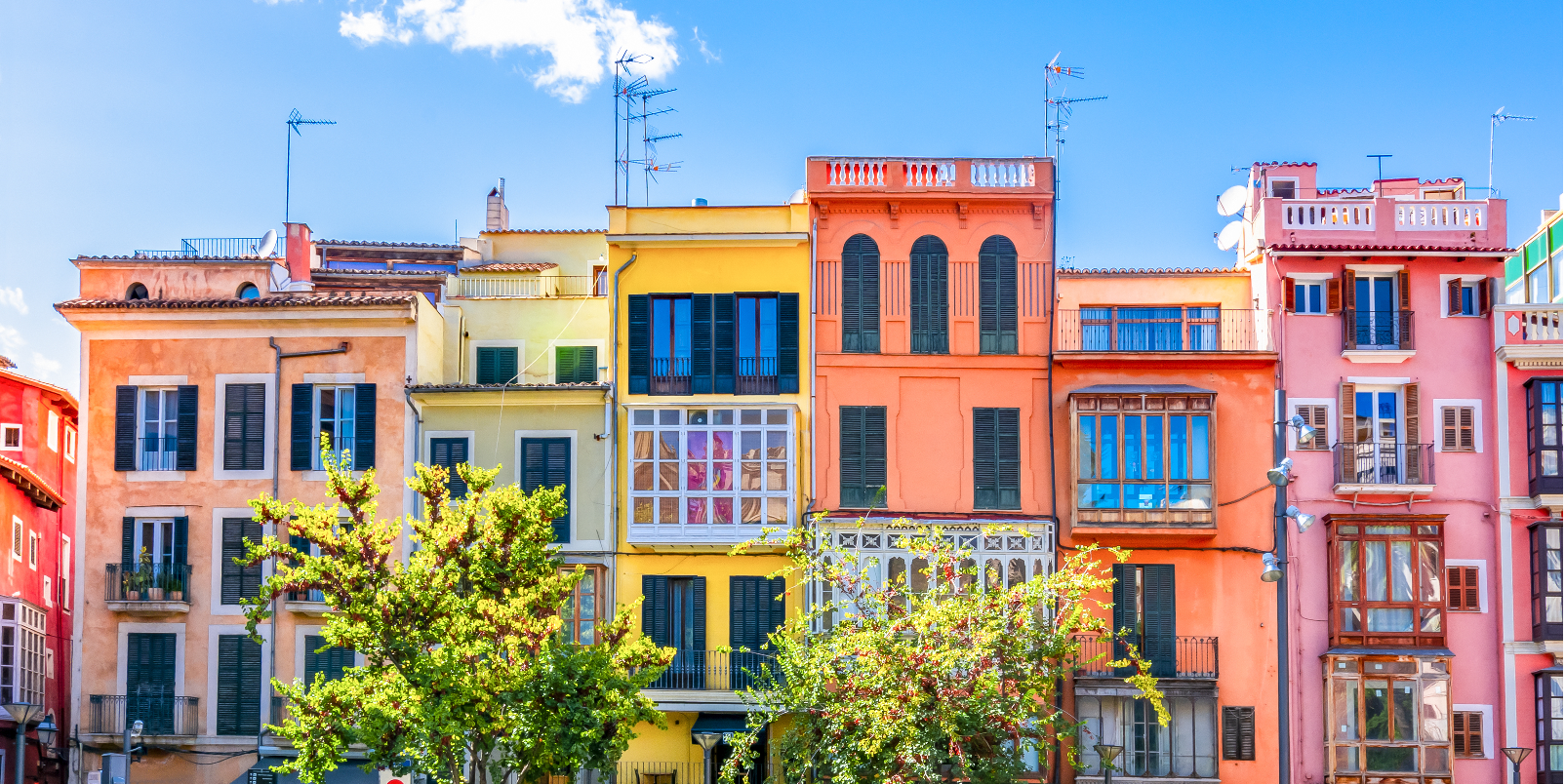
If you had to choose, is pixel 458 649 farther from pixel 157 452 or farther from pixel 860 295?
pixel 860 295

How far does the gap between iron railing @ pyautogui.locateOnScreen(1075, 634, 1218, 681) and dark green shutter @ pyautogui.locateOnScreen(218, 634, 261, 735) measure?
1830 cm

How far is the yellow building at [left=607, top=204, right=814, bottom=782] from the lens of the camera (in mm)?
39500

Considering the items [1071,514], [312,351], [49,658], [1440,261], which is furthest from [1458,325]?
[49,658]

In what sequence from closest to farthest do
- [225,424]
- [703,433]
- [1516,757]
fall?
[1516,757] < [703,433] < [225,424]

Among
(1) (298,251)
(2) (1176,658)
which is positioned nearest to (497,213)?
(1) (298,251)

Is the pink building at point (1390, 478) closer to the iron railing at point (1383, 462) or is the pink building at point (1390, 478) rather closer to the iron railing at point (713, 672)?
the iron railing at point (1383, 462)

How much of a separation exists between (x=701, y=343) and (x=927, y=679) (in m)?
11.2

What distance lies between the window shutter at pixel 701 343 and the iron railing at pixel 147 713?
13280 mm

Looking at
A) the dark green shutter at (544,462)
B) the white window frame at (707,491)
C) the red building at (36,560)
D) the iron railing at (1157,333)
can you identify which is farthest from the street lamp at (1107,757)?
the red building at (36,560)

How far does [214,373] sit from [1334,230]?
1025 inches

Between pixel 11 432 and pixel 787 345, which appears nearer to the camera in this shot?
pixel 787 345

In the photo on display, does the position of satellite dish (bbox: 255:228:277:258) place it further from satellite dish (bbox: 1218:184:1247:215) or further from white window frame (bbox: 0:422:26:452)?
satellite dish (bbox: 1218:184:1247:215)

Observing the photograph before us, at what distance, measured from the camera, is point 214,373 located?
41.2 metres

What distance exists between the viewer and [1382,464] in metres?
40.1
